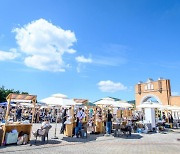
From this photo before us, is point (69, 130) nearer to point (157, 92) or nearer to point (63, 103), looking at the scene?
point (63, 103)

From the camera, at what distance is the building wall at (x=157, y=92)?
34.5 m

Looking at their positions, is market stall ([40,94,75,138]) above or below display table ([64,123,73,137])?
above

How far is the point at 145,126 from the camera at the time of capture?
17312 millimetres

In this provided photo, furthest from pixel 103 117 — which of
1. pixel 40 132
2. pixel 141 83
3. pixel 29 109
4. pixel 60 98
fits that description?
pixel 141 83

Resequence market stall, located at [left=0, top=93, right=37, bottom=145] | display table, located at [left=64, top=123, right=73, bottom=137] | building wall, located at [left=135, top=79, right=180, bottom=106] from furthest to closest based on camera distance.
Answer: building wall, located at [left=135, top=79, right=180, bottom=106] → display table, located at [left=64, top=123, right=73, bottom=137] → market stall, located at [left=0, top=93, right=37, bottom=145]

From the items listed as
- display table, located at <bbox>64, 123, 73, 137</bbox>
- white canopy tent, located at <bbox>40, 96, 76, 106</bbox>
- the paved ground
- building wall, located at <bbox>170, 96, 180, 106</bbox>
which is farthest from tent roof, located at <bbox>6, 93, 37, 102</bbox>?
building wall, located at <bbox>170, 96, 180, 106</bbox>

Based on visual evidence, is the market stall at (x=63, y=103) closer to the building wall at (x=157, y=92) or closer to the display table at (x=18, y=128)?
the display table at (x=18, y=128)

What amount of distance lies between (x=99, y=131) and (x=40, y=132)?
6400 millimetres

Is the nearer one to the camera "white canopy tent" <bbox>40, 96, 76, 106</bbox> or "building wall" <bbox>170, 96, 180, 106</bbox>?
"white canopy tent" <bbox>40, 96, 76, 106</bbox>

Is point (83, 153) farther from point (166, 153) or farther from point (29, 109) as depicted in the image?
point (29, 109)

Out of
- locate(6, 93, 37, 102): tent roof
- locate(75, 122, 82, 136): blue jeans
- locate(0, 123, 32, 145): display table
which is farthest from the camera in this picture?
locate(75, 122, 82, 136): blue jeans

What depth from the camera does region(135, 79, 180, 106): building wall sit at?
3450 cm

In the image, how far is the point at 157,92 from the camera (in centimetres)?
3662

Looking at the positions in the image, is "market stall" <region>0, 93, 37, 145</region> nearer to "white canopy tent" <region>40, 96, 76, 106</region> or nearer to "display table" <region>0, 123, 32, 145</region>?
"display table" <region>0, 123, 32, 145</region>
